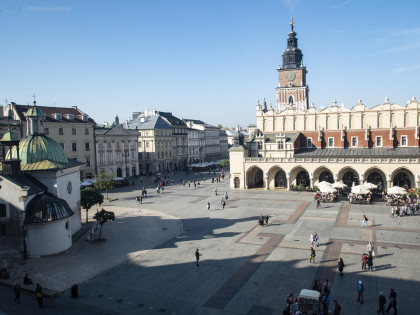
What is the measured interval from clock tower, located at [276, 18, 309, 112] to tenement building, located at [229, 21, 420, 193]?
2455 centimetres

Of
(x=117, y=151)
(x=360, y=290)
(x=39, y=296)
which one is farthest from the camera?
(x=117, y=151)

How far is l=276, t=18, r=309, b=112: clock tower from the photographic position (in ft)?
286

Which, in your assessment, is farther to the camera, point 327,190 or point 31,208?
point 327,190

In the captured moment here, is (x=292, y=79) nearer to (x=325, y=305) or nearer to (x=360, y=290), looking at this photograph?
(x=360, y=290)

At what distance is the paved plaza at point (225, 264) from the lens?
19.1m

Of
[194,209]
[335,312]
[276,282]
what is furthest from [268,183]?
[335,312]

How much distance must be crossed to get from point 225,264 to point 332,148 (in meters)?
40.0

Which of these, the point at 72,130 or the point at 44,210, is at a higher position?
the point at 72,130

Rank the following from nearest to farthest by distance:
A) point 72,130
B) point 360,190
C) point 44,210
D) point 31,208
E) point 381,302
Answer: point 381,302
point 44,210
point 31,208
point 360,190
point 72,130

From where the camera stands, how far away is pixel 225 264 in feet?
80.7

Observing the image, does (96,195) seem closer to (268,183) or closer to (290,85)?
(268,183)

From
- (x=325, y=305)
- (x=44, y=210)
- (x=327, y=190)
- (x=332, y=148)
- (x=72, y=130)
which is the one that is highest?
(x=72, y=130)

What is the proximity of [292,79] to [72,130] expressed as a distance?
5439 centimetres

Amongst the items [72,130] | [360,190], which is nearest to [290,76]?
[360,190]
